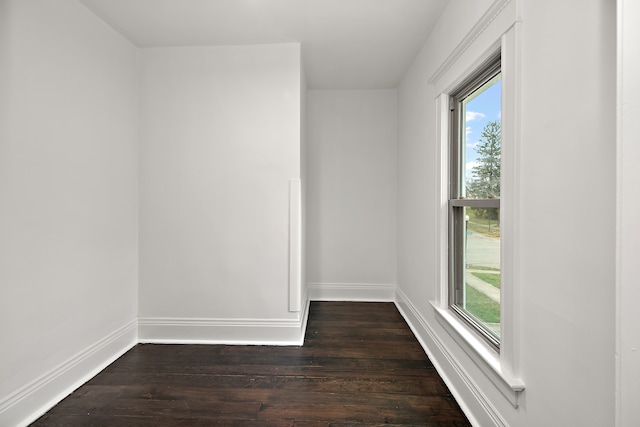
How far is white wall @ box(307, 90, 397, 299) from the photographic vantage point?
3.46 meters

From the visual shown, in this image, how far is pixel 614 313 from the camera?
80cm

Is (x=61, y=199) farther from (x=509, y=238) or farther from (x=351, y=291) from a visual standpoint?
(x=351, y=291)

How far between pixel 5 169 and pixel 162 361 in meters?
1.54

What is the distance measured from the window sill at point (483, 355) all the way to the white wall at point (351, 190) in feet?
5.14

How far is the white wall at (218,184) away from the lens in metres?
2.40

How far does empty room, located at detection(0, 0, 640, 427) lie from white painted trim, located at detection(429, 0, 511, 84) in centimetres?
2

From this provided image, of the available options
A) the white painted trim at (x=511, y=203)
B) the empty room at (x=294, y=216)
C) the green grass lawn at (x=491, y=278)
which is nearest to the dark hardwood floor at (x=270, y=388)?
the empty room at (x=294, y=216)

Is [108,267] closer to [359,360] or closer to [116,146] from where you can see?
[116,146]

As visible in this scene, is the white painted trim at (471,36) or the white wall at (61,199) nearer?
the white painted trim at (471,36)

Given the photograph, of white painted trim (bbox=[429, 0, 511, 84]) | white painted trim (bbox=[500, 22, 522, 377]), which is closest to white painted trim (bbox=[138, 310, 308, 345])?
white painted trim (bbox=[500, 22, 522, 377])

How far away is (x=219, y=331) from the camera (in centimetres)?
241

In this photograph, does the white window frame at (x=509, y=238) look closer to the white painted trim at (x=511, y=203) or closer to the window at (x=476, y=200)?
the white painted trim at (x=511, y=203)

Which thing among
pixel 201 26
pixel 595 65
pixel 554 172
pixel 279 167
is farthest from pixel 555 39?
pixel 201 26

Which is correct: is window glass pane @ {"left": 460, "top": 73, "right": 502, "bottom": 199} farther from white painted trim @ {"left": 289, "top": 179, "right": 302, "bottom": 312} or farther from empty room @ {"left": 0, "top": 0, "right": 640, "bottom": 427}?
white painted trim @ {"left": 289, "top": 179, "right": 302, "bottom": 312}
